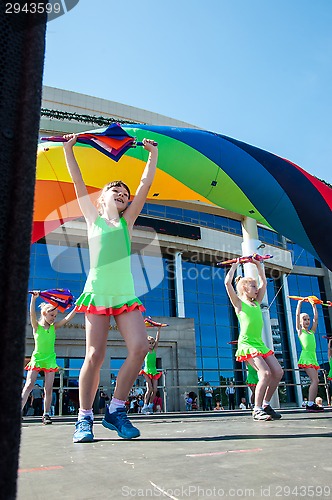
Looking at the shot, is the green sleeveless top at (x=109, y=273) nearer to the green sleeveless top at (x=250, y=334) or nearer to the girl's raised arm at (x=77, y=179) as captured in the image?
the girl's raised arm at (x=77, y=179)

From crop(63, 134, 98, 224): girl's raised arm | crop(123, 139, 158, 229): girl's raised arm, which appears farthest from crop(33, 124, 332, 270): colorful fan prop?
crop(63, 134, 98, 224): girl's raised arm

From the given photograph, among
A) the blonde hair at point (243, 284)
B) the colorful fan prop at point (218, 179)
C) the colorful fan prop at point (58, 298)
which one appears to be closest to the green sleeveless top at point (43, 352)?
the colorful fan prop at point (58, 298)

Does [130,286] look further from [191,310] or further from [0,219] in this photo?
[191,310]


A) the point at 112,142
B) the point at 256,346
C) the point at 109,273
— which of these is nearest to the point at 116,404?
the point at 109,273

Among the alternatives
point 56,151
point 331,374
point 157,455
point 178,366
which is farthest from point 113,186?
point 178,366

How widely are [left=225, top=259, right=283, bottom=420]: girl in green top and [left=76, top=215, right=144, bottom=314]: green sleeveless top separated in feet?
8.02

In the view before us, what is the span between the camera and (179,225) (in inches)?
903

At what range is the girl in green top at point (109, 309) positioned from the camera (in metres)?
2.83

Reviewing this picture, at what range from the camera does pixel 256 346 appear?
17.3ft

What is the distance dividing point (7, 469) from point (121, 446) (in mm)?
2020

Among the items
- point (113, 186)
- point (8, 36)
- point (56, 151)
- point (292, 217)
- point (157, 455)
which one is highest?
point (56, 151)

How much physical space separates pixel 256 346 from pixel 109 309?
9.55 ft

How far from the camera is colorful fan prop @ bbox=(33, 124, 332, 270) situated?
4.79 m

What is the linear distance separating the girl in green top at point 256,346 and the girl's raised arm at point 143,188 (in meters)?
2.35
